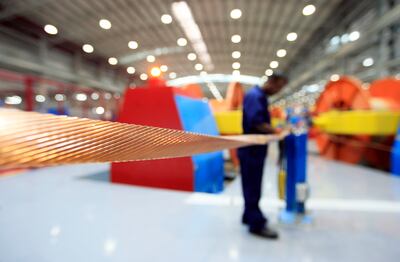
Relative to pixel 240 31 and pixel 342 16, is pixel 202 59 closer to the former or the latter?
pixel 240 31

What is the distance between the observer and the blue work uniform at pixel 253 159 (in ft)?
6.55

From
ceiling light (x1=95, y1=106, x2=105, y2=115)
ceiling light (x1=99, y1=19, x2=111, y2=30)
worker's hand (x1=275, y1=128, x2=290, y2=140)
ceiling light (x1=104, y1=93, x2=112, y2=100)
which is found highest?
ceiling light (x1=104, y1=93, x2=112, y2=100)

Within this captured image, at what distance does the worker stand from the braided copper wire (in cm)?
144

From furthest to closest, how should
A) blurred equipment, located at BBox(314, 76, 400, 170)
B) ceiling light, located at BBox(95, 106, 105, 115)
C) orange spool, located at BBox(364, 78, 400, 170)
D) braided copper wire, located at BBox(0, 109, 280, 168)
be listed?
ceiling light, located at BBox(95, 106, 105, 115)
orange spool, located at BBox(364, 78, 400, 170)
blurred equipment, located at BBox(314, 76, 400, 170)
braided copper wire, located at BBox(0, 109, 280, 168)

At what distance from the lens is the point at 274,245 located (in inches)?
70.6

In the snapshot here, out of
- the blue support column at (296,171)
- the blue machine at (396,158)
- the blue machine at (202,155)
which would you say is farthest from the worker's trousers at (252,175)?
A: the blue machine at (396,158)

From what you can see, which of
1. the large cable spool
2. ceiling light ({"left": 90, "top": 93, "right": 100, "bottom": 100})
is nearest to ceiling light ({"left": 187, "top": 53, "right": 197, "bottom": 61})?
the large cable spool

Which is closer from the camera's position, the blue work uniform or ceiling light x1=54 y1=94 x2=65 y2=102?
the blue work uniform

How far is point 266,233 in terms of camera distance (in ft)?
6.20

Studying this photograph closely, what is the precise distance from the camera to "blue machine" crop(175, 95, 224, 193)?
3.04 metres

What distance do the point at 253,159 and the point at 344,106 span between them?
487 centimetres

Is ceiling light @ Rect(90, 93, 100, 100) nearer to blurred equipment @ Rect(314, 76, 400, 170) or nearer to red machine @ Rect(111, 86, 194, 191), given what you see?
red machine @ Rect(111, 86, 194, 191)

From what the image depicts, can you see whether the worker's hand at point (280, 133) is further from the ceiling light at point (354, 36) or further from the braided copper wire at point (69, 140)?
the ceiling light at point (354, 36)

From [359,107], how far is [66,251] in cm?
571
